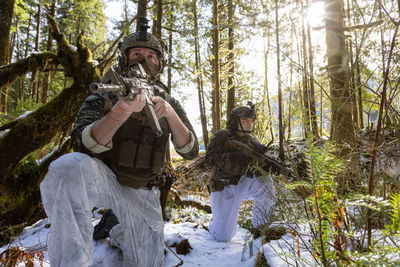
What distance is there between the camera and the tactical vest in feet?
7.64

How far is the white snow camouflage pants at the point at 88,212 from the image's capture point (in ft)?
5.40

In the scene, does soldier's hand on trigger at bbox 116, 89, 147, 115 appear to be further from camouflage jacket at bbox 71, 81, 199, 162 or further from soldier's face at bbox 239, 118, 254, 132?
soldier's face at bbox 239, 118, 254, 132

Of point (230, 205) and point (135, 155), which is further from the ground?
point (135, 155)

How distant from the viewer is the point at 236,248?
341cm

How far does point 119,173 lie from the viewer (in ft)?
7.63

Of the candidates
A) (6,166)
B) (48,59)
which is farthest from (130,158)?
(48,59)

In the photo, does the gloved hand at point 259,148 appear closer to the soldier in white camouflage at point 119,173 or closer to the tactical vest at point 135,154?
the soldier in white camouflage at point 119,173

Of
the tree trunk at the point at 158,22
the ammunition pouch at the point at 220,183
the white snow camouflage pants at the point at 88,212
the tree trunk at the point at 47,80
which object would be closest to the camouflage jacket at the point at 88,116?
the white snow camouflage pants at the point at 88,212

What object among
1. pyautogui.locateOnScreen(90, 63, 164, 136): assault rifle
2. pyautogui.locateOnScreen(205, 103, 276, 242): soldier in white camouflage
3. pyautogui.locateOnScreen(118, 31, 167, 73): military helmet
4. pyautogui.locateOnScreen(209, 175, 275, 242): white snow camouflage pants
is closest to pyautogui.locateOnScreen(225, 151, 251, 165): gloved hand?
pyautogui.locateOnScreen(205, 103, 276, 242): soldier in white camouflage

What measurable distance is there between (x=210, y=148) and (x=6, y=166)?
10.6ft

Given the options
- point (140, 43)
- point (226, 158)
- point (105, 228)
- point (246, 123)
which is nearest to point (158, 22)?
point (246, 123)

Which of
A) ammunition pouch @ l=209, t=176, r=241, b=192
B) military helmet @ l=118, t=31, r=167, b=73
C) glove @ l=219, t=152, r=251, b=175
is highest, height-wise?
military helmet @ l=118, t=31, r=167, b=73

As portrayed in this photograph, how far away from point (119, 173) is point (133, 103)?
0.80 m

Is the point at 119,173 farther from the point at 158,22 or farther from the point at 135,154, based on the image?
the point at 158,22
